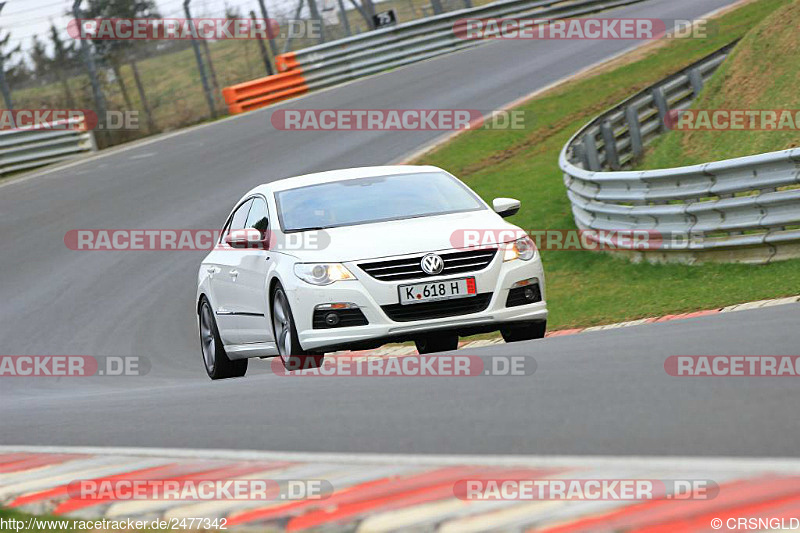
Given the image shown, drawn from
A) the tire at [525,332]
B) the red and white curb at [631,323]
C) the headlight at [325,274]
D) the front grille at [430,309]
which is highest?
the headlight at [325,274]

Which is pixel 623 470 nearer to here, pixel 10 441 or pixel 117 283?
pixel 10 441

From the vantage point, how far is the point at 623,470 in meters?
4.24

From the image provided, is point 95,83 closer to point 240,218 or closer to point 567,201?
point 567,201

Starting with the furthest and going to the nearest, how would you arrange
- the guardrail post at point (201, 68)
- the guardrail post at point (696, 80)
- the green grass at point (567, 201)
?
the guardrail post at point (201, 68) → the guardrail post at point (696, 80) → the green grass at point (567, 201)

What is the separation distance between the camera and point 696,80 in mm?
22828

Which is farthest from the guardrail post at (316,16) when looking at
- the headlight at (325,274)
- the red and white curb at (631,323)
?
the headlight at (325,274)

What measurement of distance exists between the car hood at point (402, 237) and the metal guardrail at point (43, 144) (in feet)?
68.7

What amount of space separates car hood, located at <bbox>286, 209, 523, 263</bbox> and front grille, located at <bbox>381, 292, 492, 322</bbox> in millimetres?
373

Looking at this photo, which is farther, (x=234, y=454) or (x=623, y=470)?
(x=234, y=454)

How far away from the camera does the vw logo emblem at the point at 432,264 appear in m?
9.27

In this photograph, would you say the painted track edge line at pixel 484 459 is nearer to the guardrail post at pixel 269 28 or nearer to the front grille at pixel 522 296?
the front grille at pixel 522 296

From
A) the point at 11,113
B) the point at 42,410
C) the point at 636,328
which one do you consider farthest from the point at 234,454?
the point at 11,113

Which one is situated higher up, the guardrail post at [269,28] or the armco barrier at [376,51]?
the guardrail post at [269,28]

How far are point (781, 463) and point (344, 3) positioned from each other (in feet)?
108
